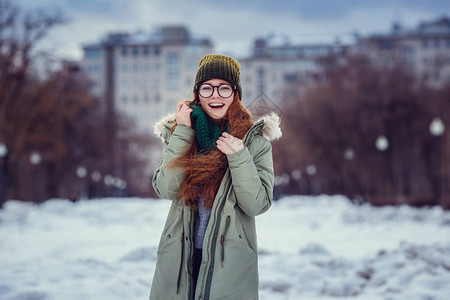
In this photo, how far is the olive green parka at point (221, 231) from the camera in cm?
286

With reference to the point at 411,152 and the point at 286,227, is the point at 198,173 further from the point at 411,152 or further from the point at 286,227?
the point at 411,152

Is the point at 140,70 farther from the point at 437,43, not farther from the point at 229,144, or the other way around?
the point at 229,144

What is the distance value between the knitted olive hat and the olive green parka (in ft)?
1.10

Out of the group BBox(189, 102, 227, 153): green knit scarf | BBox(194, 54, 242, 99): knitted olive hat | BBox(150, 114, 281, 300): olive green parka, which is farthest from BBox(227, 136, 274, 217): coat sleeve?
BBox(194, 54, 242, 99): knitted olive hat

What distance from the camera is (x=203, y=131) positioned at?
3061mm

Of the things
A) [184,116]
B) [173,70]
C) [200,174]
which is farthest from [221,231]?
[173,70]

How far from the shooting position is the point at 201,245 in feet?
10.0

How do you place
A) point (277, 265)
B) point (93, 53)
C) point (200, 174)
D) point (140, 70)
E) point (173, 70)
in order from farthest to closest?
point (140, 70) < point (93, 53) < point (173, 70) < point (277, 265) < point (200, 174)

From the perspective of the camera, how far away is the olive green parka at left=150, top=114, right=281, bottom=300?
9.39ft

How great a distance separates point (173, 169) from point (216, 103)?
502 mm

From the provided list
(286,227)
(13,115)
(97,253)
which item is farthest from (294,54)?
(97,253)

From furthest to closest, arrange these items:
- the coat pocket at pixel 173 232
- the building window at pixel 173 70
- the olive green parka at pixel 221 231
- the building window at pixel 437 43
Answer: the building window at pixel 173 70, the building window at pixel 437 43, the coat pocket at pixel 173 232, the olive green parka at pixel 221 231

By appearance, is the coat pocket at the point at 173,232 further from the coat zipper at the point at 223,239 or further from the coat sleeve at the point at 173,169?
the coat zipper at the point at 223,239

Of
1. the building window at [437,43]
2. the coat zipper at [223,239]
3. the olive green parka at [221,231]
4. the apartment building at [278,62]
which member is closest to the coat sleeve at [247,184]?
the olive green parka at [221,231]
